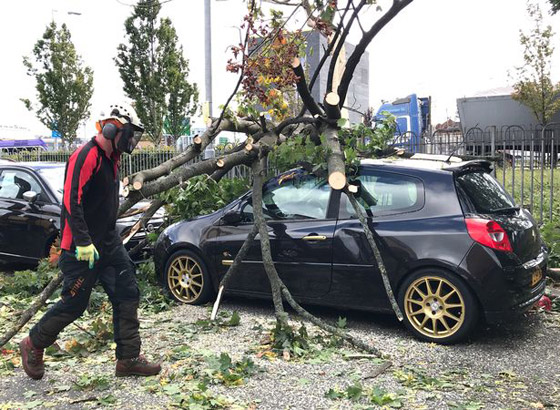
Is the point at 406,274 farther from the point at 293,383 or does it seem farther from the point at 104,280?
the point at 104,280

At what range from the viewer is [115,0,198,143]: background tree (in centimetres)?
1983

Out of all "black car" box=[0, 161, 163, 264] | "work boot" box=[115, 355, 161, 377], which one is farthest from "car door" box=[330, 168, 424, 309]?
"black car" box=[0, 161, 163, 264]

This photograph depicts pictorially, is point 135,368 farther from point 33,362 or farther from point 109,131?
point 109,131

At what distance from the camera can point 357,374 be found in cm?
402

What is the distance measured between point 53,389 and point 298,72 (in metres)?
Result: 3.49

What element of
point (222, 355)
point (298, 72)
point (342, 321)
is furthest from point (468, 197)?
point (222, 355)

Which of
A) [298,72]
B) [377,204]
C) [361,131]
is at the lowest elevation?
[377,204]

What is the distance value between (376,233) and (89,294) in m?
2.44

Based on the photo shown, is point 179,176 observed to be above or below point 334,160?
below

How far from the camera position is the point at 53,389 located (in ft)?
12.7

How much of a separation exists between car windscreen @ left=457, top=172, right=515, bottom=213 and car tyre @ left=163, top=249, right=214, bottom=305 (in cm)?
273

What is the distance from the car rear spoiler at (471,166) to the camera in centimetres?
499

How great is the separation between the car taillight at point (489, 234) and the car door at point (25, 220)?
5.39m

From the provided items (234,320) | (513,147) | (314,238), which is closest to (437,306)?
(314,238)
